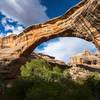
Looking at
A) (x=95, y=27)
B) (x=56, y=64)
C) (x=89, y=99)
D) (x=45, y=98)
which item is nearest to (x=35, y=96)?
(x=45, y=98)

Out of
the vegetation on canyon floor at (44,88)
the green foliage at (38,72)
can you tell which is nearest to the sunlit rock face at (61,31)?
the green foliage at (38,72)

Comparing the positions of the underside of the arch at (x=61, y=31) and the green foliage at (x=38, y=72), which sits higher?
the underside of the arch at (x=61, y=31)

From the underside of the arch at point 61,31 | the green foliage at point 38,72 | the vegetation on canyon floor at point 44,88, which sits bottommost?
the vegetation on canyon floor at point 44,88

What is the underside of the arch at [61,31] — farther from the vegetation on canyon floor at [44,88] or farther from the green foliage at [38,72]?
the vegetation on canyon floor at [44,88]

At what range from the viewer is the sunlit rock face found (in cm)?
3003

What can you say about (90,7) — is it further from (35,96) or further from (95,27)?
(35,96)

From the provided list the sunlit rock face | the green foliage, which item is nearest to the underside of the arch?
the sunlit rock face

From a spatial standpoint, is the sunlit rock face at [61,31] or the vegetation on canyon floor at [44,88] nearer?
the vegetation on canyon floor at [44,88]

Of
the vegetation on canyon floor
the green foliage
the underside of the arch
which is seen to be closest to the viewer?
the vegetation on canyon floor

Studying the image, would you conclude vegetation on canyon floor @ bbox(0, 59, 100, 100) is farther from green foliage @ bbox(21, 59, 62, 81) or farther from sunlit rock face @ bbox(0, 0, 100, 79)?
sunlit rock face @ bbox(0, 0, 100, 79)

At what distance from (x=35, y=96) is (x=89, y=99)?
4.15 meters

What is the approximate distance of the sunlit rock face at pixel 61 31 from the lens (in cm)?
3003

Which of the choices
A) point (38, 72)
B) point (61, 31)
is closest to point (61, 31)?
→ point (61, 31)

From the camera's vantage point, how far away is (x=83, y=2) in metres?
30.5
